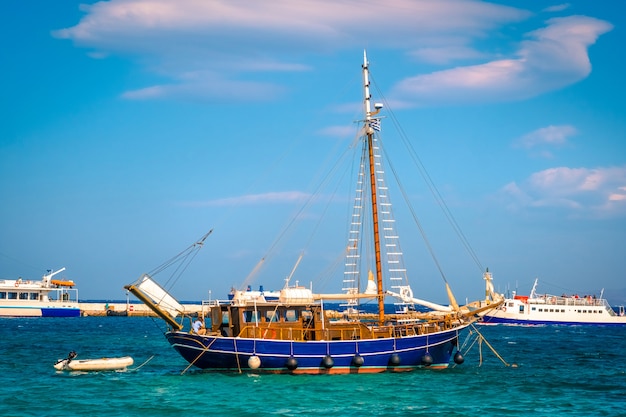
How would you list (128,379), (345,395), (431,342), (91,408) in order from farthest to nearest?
(431,342) < (128,379) < (345,395) < (91,408)

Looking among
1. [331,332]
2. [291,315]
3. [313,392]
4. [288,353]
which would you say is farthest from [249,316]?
[313,392]

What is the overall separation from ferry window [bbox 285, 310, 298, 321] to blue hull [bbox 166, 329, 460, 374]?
2.35 meters

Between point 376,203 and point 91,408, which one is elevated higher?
point 376,203

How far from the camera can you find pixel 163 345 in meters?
80.2

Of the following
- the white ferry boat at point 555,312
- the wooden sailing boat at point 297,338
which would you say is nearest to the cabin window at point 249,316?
the wooden sailing boat at point 297,338

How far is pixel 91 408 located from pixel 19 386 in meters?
9.05

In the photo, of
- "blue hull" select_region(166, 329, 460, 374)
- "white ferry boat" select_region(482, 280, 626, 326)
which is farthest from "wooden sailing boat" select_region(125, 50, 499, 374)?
"white ferry boat" select_region(482, 280, 626, 326)

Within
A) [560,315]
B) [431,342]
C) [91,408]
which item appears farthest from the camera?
[560,315]

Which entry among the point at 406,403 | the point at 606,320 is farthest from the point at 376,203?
the point at 606,320

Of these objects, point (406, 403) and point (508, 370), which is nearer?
point (406, 403)

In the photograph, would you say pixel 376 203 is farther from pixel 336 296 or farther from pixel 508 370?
pixel 508 370

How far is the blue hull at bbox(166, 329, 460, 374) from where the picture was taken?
44906mm

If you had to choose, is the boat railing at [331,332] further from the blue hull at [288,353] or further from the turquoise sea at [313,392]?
the turquoise sea at [313,392]

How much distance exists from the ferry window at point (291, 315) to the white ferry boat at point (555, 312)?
310 ft
